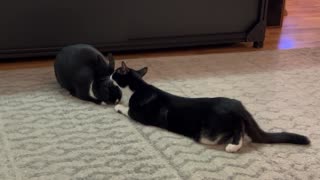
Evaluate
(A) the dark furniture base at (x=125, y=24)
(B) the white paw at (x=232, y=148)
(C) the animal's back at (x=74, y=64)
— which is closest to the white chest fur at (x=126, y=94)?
(C) the animal's back at (x=74, y=64)

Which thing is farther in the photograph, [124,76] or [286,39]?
[286,39]

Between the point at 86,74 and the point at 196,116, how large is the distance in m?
0.60

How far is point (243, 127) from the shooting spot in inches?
65.7


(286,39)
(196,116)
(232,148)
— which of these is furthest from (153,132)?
(286,39)

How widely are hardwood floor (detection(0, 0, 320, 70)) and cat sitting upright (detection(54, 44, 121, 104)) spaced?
0.51m

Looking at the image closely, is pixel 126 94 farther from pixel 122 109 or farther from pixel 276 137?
pixel 276 137

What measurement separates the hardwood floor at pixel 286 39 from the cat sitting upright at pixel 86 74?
515mm

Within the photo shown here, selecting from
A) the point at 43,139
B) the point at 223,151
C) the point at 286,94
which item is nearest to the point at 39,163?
the point at 43,139

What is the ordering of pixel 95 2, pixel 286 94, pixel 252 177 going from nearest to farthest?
pixel 252 177
pixel 286 94
pixel 95 2

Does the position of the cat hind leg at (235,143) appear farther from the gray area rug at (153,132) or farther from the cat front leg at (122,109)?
the cat front leg at (122,109)

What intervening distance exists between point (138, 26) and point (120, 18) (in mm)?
115

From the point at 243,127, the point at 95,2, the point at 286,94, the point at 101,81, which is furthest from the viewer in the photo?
the point at 95,2

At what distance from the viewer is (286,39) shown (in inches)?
128

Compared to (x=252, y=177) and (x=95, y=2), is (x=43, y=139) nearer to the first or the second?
(x=252, y=177)
